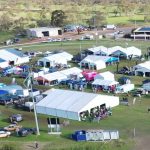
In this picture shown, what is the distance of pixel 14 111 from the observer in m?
35.7

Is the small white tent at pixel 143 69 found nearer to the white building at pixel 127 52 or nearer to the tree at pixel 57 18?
the white building at pixel 127 52

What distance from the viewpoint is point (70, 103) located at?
33719 mm

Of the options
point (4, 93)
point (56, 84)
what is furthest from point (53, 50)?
point (4, 93)

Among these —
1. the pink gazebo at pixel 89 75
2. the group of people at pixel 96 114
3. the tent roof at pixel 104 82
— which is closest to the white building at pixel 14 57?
the pink gazebo at pixel 89 75

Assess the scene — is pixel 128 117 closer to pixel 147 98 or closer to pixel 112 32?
pixel 147 98

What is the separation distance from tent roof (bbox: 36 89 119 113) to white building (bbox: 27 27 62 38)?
35060 mm

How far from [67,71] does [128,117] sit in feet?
43.5

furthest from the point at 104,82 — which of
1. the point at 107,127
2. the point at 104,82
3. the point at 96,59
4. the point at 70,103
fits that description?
the point at 107,127

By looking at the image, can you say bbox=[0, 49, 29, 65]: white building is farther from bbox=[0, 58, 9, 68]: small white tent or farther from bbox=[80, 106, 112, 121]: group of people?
bbox=[80, 106, 112, 121]: group of people

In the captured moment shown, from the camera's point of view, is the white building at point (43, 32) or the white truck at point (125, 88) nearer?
the white truck at point (125, 88)

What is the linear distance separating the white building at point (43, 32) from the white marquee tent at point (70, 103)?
3518 centimetres

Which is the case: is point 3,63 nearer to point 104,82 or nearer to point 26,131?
point 104,82

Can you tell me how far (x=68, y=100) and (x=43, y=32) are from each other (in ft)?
123

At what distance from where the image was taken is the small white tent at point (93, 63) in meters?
48.8
